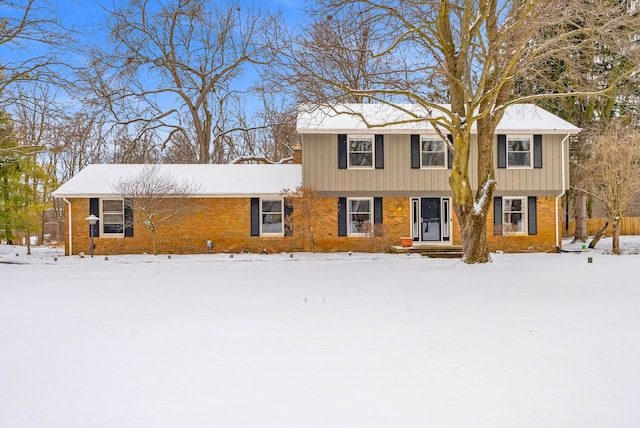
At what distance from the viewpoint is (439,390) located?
376cm

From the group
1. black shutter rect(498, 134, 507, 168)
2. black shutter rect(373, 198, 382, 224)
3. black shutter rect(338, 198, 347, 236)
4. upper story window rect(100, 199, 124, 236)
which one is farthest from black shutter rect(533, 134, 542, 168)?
upper story window rect(100, 199, 124, 236)

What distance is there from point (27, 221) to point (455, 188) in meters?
19.2

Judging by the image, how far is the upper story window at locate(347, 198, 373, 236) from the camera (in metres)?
19.8

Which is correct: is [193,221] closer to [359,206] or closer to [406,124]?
[359,206]

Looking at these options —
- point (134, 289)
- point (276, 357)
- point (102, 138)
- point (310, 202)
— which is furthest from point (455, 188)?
point (102, 138)

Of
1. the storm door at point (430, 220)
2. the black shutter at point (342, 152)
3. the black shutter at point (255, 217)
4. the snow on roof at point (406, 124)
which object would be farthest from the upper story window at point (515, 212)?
the black shutter at point (255, 217)

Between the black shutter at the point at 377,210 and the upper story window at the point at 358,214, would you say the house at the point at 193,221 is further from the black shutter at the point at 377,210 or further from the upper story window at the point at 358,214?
the black shutter at the point at 377,210

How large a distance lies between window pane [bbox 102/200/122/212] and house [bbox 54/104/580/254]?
1.5 inches

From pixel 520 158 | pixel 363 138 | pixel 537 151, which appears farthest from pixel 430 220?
pixel 537 151

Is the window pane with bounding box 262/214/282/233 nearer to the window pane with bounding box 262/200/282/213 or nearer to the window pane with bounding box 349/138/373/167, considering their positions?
the window pane with bounding box 262/200/282/213

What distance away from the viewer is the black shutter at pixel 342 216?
64.5ft

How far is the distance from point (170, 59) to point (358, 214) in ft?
52.6

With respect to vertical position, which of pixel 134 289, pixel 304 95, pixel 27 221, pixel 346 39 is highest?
pixel 346 39

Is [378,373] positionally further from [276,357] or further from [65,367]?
[65,367]
